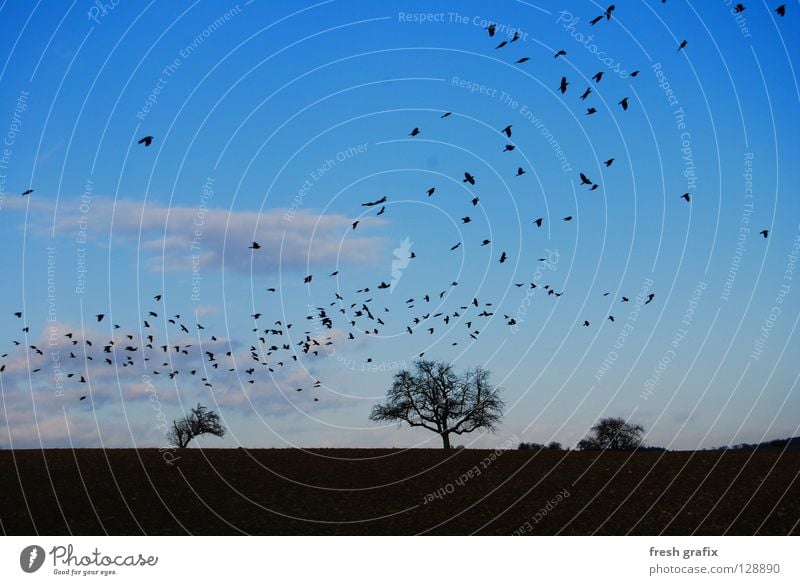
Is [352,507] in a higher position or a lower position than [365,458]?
lower

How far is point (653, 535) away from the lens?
37.3m

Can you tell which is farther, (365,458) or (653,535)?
(365,458)

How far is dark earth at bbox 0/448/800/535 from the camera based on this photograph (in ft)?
126

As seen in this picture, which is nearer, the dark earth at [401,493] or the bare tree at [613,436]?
the dark earth at [401,493]

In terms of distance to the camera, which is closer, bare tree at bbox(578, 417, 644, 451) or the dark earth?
the dark earth

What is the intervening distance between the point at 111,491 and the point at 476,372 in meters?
32.9

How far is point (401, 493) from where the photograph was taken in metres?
42.8

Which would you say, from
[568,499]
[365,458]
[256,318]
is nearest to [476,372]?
[365,458]

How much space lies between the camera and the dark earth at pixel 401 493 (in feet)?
126

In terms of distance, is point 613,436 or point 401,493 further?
point 613,436

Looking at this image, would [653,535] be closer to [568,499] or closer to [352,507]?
[568,499]

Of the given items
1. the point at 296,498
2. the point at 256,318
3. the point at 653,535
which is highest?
the point at 256,318
